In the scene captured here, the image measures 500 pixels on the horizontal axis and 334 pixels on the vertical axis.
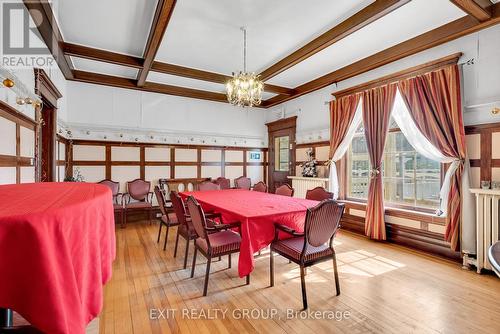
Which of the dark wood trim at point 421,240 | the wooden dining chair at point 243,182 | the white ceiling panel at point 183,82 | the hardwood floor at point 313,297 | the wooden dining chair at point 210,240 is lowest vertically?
the hardwood floor at point 313,297

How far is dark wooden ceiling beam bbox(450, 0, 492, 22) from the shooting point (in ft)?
8.71

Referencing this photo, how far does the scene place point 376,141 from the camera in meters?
4.29

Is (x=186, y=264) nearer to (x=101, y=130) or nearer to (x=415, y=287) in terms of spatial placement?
(x=415, y=287)

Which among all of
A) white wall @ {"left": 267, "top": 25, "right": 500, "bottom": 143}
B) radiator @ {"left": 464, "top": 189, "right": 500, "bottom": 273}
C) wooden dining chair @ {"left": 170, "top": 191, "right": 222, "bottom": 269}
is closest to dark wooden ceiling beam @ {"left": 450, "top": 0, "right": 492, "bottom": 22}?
white wall @ {"left": 267, "top": 25, "right": 500, "bottom": 143}

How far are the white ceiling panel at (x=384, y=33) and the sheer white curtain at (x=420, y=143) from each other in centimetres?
86

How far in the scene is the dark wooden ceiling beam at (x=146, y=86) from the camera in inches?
203

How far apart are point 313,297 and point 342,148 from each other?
10.5 feet

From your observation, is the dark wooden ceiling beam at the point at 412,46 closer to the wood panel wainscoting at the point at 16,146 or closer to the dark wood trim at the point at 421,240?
the dark wood trim at the point at 421,240

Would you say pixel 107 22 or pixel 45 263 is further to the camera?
pixel 107 22

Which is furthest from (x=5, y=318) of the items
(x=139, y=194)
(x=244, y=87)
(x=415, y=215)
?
(x=139, y=194)

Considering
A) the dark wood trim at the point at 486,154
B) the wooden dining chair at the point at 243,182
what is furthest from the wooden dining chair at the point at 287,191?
the dark wood trim at the point at 486,154

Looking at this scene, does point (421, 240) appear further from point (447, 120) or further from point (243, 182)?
point (243, 182)

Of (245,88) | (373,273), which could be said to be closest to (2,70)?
(245,88)

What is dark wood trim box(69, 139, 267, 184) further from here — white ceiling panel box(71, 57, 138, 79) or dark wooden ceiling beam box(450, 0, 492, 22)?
dark wooden ceiling beam box(450, 0, 492, 22)
